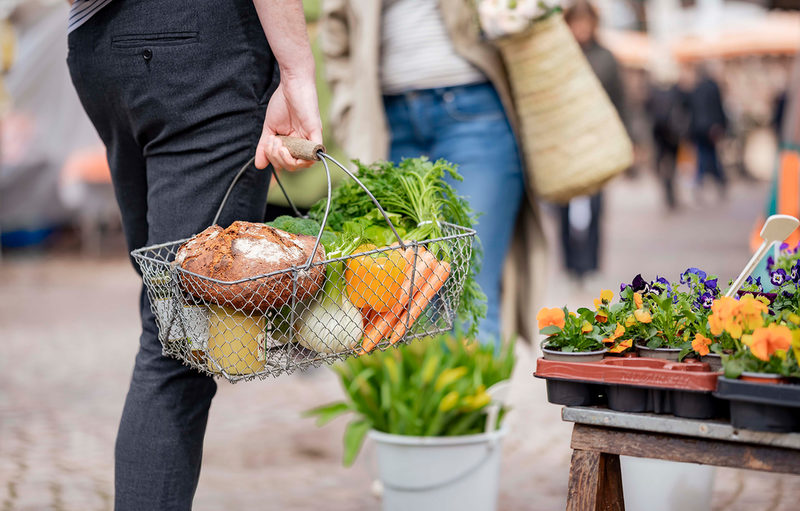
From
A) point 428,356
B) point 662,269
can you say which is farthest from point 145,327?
point 662,269

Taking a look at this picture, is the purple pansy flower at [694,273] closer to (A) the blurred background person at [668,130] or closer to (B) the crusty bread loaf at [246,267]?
(B) the crusty bread loaf at [246,267]

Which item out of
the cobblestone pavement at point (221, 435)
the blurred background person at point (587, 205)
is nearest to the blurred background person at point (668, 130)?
the cobblestone pavement at point (221, 435)

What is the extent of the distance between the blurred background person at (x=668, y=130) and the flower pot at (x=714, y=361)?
47.7 ft

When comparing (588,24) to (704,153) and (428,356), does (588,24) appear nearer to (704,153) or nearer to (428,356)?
(428,356)

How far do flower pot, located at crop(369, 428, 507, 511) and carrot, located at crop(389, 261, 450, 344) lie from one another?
100cm

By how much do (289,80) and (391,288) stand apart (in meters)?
0.49

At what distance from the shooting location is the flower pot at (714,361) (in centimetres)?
182

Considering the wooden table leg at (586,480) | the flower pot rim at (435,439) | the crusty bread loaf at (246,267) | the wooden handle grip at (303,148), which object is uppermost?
the wooden handle grip at (303,148)

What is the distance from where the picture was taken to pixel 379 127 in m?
3.51

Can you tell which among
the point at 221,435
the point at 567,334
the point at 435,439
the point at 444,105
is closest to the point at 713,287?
the point at 567,334

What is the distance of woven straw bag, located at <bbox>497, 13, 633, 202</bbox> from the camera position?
11.1ft

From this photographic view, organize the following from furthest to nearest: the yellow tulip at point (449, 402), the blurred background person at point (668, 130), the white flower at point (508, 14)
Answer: the blurred background person at point (668, 130), the white flower at point (508, 14), the yellow tulip at point (449, 402)

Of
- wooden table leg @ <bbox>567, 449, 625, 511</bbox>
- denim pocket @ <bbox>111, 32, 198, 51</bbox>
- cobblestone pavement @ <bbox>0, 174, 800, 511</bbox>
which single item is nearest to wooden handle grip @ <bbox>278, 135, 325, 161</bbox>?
denim pocket @ <bbox>111, 32, 198, 51</bbox>

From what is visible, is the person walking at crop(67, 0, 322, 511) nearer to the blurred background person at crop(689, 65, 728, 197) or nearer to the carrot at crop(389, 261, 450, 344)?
the carrot at crop(389, 261, 450, 344)
